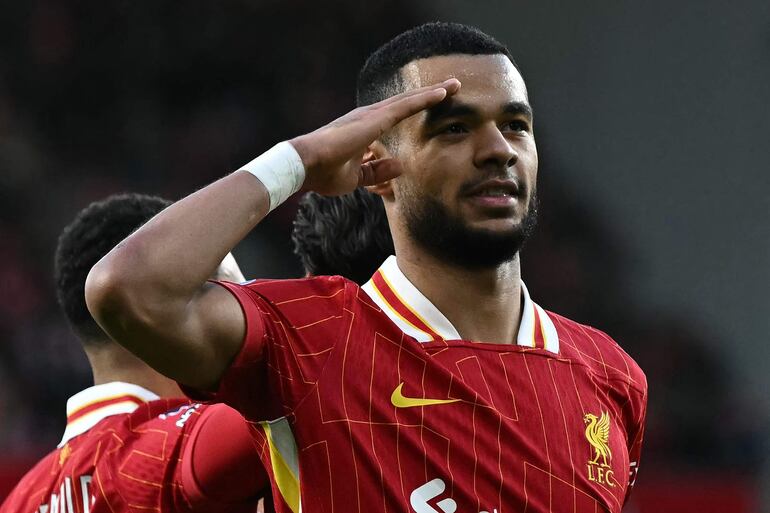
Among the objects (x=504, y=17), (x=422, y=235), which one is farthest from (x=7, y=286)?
(x=422, y=235)

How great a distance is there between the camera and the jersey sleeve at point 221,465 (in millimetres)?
2588

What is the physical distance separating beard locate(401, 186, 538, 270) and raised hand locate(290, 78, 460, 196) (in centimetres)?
21

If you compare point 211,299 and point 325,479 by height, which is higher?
point 211,299

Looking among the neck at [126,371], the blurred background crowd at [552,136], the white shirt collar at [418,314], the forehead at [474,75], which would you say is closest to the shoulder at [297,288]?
the white shirt collar at [418,314]

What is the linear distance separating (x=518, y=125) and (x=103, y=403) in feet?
4.87

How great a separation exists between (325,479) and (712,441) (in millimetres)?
6234

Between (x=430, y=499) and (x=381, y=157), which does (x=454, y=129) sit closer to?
(x=381, y=157)

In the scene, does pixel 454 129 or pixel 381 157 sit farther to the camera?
pixel 381 157

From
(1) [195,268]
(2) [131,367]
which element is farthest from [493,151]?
(2) [131,367]

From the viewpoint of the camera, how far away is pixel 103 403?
10.7 feet

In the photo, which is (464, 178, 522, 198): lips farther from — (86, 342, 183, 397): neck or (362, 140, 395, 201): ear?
(86, 342, 183, 397): neck

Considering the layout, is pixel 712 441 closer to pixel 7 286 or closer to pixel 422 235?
pixel 7 286

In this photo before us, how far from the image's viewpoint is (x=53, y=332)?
7.90m

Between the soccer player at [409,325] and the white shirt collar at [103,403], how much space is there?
100cm
